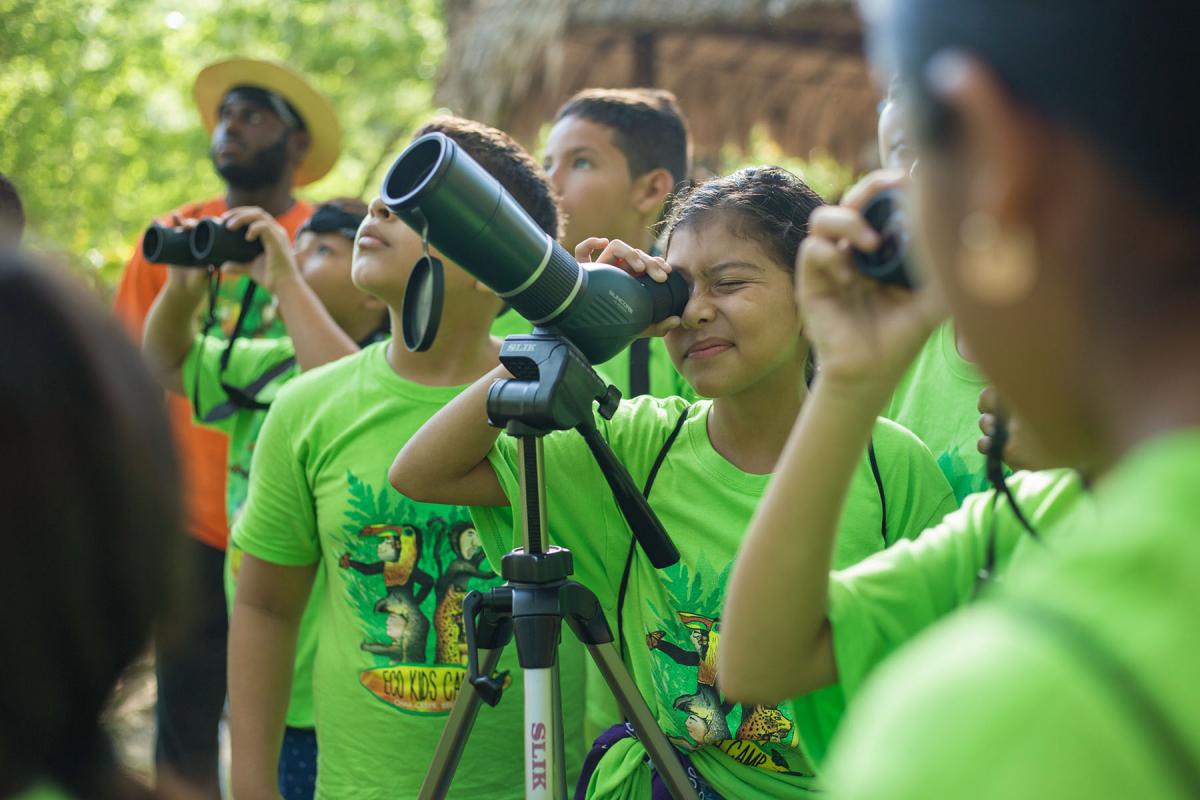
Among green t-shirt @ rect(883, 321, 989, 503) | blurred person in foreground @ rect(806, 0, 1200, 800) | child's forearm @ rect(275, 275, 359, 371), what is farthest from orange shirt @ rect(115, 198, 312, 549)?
blurred person in foreground @ rect(806, 0, 1200, 800)

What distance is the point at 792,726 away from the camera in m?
1.90

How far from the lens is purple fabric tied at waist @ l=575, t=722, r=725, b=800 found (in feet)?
6.39

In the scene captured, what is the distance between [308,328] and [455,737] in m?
1.46

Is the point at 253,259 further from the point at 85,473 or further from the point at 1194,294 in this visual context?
the point at 1194,294

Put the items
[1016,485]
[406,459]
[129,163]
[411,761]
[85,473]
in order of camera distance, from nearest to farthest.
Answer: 1. [85,473]
2. [1016,485]
3. [406,459]
4. [411,761]
5. [129,163]

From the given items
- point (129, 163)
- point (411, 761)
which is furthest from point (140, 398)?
point (129, 163)

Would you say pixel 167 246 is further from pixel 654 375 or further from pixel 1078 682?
pixel 1078 682

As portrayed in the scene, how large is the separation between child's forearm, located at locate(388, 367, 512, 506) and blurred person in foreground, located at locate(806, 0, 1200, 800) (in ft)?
4.32

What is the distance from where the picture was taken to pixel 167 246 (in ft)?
10.6

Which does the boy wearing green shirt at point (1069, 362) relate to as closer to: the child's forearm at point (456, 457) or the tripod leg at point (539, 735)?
the tripod leg at point (539, 735)

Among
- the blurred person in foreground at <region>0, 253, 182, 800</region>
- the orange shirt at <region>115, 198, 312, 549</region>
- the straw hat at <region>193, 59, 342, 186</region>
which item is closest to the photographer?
the blurred person in foreground at <region>0, 253, 182, 800</region>

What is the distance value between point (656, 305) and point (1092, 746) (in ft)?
4.69

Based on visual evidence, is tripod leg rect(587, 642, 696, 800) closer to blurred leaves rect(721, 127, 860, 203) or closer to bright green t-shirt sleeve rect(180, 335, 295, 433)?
bright green t-shirt sleeve rect(180, 335, 295, 433)

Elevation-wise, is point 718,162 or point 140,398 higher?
point 718,162
